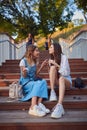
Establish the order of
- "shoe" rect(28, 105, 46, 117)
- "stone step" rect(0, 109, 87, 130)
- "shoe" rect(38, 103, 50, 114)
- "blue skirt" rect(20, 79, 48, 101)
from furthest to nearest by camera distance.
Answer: "blue skirt" rect(20, 79, 48, 101) → "shoe" rect(38, 103, 50, 114) → "shoe" rect(28, 105, 46, 117) → "stone step" rect(0, 109, 87, 130)

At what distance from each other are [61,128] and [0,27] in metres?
18.7

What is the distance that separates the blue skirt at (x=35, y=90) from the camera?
645 cm

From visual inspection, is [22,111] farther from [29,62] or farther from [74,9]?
[74,9]

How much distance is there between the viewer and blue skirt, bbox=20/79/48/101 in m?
6.45

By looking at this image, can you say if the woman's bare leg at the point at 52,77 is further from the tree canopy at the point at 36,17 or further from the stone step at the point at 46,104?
the tree canopy at the point at 36,17

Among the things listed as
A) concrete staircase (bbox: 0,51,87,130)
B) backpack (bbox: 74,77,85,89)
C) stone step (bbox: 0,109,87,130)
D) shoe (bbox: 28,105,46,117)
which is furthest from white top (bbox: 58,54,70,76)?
stone step (bbox: 0,109,87,130)

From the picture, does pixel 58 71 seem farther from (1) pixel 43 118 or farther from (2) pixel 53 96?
(1) pixel 43 118

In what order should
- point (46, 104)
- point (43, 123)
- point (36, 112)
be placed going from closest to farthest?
point (43, 123), point (36, 112), point (46, 104)

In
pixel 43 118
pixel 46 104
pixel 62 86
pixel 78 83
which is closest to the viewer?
pixel 43 118

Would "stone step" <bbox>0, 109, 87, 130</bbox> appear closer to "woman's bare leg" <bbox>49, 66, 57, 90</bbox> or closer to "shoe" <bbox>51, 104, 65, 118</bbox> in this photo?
"shoe" <bbox>51, 104, 65, 118</bbox>

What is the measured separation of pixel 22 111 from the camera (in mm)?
6438

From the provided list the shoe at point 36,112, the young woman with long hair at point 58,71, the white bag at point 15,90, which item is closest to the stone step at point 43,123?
the shoe at point 36,112

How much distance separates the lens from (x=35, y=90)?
646 centimetres

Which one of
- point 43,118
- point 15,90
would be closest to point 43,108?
point 43,118
